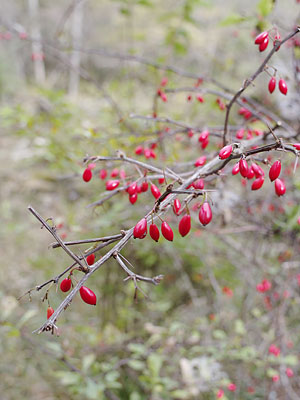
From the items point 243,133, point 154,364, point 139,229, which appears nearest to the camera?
point 139,229

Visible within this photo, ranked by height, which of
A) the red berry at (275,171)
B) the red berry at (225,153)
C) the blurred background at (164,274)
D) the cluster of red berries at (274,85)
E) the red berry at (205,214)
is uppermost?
the cluster of red berries at (274,85)

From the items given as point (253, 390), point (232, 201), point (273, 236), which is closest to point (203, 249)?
point (232, 201)

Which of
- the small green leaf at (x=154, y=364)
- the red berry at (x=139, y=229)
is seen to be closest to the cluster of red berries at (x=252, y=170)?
the red berry at (x=139, y=229)

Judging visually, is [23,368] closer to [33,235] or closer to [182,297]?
[182,297]

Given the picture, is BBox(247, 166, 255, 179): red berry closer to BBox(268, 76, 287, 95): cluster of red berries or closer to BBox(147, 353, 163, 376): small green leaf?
BBox(268, 76, 287, 95): cluster of red berries

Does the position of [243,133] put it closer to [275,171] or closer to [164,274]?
[275,171]

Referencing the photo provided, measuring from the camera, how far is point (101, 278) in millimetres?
3289

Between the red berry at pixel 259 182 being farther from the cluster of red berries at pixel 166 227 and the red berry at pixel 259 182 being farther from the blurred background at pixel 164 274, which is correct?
the blurred background at pixel 164 274

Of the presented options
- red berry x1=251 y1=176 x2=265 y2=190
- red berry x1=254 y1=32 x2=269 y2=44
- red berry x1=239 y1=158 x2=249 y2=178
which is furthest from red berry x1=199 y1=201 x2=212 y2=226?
red berry x1=254 y1=32 x2=269 y2=44

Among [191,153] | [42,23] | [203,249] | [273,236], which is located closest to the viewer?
[273,236]

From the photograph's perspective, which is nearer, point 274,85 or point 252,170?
point 252,170

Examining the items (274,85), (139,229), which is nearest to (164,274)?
(274,85)

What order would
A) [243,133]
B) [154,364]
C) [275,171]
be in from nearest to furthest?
[275,171]
[243,133]
[154,364]

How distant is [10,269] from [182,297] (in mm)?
2692
